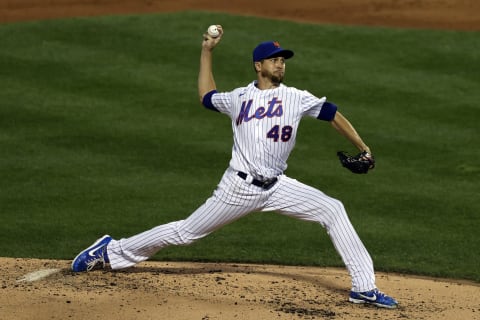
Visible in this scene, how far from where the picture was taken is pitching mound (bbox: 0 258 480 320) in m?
6.48

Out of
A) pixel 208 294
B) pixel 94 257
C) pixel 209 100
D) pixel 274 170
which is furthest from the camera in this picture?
pixel 94 257

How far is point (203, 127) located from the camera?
12.1 metres

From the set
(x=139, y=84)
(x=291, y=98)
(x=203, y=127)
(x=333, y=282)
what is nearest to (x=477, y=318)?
(x=333, y=282)

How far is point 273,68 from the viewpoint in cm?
683

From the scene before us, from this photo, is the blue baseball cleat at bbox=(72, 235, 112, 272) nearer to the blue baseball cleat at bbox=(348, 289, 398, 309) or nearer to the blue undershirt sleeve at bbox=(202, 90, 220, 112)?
the blue undershirt sleeve at bbox=(202, 90, 220, 112)

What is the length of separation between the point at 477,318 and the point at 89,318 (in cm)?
259

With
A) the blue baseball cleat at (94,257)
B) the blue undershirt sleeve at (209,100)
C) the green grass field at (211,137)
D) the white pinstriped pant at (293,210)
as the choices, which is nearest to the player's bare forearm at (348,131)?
the white pinstriped pant at (293,210)

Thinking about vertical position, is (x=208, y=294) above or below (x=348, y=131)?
below

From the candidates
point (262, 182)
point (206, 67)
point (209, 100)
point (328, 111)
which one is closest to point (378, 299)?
point (262, 182)

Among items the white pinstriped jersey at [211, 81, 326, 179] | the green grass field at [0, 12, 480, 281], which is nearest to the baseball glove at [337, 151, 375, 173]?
the white pinstriped jersey at [211, 81, 326, 179]

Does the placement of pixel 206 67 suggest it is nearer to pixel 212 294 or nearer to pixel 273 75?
pixel 273 75

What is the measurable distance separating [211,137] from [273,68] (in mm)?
4969

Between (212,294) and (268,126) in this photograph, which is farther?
(212,294)

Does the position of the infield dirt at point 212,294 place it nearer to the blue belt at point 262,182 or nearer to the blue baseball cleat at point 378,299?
the blue baseball cleat at point 378,299
